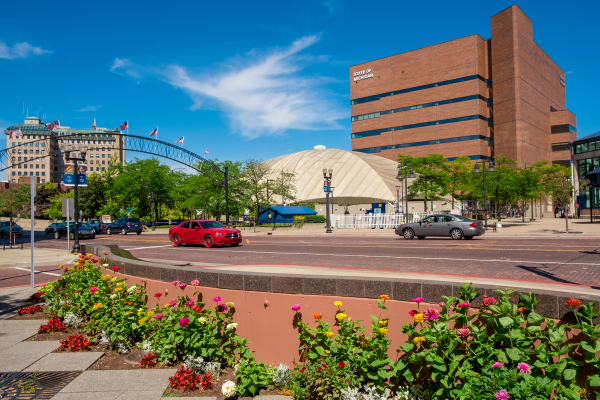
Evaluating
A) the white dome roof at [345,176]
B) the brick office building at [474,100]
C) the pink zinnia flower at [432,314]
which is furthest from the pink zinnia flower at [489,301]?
the brick office building at [474,100]

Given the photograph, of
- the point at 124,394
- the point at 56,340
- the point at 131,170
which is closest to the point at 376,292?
the point at 124,394

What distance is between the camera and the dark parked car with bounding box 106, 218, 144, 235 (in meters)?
40.6

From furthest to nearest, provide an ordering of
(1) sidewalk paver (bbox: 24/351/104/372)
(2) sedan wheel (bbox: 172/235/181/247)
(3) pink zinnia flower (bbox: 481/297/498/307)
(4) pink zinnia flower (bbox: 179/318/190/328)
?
(2) sedan wheel (bbox: 172/235/181/247)
(1) sidewalk paver (bbox: 24/351/104/372)
(4) pink zinnia flower (bbox: 179/318/190/328)
(3) pink zinnia flower (bbox: 481/297/498/307)

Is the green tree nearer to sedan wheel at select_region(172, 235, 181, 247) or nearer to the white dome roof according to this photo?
the white dome roof

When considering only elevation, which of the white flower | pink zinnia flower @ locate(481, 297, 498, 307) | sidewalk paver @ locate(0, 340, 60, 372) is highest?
pink zinnia flower @ locate(481, 297, 498, 307)

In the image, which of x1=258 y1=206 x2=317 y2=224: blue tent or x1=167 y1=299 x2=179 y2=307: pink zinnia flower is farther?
x1=258 y1=206 x2=317 y2=224: blue tent

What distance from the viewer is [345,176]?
3056 inches

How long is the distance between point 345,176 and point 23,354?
73280 mm

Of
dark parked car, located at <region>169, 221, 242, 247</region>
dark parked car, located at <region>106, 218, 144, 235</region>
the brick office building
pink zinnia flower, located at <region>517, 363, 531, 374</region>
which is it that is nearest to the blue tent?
dark parked car, located at <region>106, 218, 144, 235</region>

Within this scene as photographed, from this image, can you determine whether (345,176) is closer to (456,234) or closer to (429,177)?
(429,177)

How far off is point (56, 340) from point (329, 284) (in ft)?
17.3

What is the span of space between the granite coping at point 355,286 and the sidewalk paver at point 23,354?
79.4 inches

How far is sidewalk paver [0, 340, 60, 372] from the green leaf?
645 cm

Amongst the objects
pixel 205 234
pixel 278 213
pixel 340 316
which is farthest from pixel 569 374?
pixel 278 213
